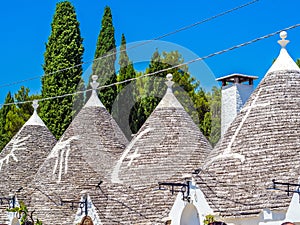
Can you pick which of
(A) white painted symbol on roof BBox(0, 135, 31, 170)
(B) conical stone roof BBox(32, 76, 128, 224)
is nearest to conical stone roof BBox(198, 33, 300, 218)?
(B) conical stone roof BBox(32, 76, 128, 224)

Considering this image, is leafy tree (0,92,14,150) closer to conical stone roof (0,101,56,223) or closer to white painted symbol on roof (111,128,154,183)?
conical stone roof (0,101,56,223)

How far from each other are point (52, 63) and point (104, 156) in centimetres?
1320

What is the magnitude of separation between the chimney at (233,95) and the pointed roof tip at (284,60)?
181 inches

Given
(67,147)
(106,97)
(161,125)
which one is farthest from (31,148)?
(106,97)

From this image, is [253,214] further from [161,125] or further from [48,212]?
[48,212]

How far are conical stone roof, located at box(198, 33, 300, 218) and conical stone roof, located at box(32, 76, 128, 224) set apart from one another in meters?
5.36

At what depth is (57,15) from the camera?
34344 mm

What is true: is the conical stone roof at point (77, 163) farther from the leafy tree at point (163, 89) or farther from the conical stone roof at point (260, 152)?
the conical stone roof at point (260, 152)

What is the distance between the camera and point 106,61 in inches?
1166

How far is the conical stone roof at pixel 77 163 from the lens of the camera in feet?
69.5

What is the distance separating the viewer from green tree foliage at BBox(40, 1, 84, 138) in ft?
110

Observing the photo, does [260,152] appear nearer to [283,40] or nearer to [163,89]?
[283,40]

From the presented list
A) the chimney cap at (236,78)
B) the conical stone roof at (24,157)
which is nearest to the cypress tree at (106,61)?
the conical stone roof at (24,157)

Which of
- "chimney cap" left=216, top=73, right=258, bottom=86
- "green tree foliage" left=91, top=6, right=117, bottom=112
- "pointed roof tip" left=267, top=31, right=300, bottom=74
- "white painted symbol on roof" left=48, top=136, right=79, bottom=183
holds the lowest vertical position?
"pointed roof tip" left=267, top=31, right=300, bottom=74
